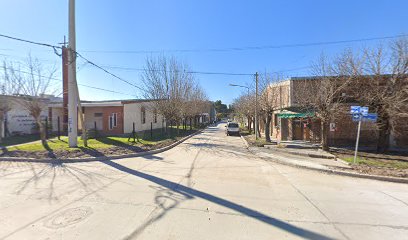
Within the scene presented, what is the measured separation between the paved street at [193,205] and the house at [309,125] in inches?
414

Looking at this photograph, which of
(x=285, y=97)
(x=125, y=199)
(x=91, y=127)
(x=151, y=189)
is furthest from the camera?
(x=91, y=127)

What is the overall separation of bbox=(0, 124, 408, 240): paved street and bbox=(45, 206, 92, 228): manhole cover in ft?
0.06

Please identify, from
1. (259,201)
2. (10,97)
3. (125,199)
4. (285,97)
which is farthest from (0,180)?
(285,97)

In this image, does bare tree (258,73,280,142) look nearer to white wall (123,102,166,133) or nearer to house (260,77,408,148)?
house (260,77,408,148)

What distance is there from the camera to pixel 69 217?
4785mm

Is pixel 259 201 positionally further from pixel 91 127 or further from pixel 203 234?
pixel 91 127

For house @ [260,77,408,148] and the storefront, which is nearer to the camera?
house @ [260,77,408,148]

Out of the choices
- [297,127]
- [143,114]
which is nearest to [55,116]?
[143,114]

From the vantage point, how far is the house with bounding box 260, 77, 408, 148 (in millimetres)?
18281

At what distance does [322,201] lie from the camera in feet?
20.3

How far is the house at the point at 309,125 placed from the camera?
18.3 m

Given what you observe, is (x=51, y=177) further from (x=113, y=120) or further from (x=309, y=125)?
(x=309, y=125)

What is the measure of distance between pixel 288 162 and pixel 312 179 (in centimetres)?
291

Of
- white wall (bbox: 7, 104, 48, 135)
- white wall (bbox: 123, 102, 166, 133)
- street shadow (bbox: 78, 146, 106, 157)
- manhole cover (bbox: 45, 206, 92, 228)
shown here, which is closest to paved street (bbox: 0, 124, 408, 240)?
manhole cover (bbox: 45, 206, 92, 228)
